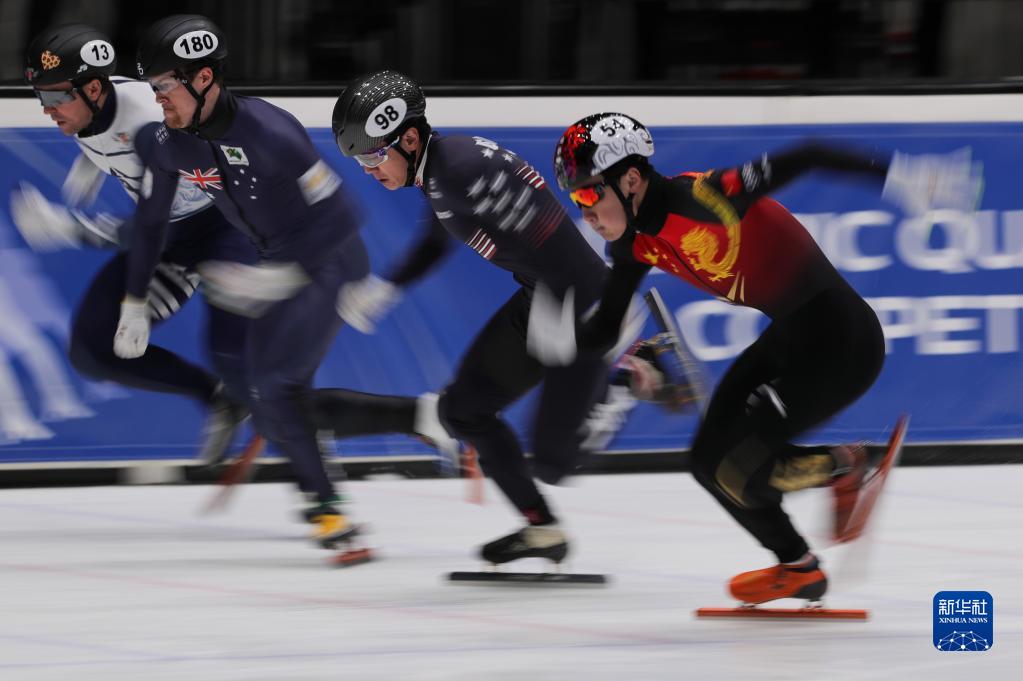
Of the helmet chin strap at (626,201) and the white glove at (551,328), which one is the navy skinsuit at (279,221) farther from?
the helmet chin strap at (626,201)

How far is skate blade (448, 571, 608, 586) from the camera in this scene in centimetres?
447

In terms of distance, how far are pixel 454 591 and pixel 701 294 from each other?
2.51 meters

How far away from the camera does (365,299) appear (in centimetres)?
483

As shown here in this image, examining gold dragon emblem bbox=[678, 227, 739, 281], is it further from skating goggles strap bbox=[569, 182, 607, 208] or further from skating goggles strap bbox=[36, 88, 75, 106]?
skating goggles strap bbox=[36, 88, 75, 106]

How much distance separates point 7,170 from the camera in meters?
6.17

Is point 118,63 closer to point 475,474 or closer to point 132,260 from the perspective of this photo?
point 132,260

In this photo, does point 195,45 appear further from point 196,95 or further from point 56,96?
point 56,96

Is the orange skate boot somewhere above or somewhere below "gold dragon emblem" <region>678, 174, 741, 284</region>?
below

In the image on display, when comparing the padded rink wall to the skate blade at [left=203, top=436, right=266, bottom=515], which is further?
the padded rink wall

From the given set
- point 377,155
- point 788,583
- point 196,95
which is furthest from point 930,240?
point 196,95

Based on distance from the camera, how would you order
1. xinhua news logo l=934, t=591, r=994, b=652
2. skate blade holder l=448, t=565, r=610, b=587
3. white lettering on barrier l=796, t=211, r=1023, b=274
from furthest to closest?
white lettering on barrier l=796, t=211, r=1023, b=274 < skate blade holder l=448, t=565, r=610, b=587 < xinhua news logo l=934, t=591, r=994, b=652

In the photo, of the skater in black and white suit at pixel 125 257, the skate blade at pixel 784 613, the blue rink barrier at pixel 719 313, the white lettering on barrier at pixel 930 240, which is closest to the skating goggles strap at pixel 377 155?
the skater in black and white suit at pixel 125 257

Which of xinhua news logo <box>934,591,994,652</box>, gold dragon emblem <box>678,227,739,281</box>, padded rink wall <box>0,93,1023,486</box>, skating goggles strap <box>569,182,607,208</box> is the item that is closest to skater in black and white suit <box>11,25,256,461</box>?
padded rink wall <box>0,93,1023,486</box>

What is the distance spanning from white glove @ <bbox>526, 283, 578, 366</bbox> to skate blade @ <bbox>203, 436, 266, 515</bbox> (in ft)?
4.44
